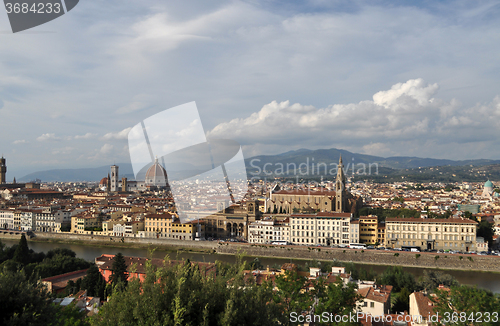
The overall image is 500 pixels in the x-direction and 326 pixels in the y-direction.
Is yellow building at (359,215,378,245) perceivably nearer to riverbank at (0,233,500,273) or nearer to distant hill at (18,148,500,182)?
riverbank at (0,233,500,273)

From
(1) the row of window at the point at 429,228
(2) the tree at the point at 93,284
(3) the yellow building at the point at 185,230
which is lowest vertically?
(3) the yellow building at the point at 185,230

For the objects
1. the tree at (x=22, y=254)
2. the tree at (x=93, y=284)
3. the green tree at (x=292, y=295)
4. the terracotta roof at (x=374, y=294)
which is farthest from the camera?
the tree at (x=22, y=254)

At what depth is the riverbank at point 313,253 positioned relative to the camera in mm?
14359

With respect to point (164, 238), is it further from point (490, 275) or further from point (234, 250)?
point (490, 275)

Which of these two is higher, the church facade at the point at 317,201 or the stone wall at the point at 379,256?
the church facade at the point at 317,201

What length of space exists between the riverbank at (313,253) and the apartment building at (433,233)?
166 centimetres

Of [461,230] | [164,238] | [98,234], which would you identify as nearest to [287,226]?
[164,238]

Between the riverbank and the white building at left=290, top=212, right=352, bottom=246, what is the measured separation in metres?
1.29

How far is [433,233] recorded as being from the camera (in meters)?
16.4

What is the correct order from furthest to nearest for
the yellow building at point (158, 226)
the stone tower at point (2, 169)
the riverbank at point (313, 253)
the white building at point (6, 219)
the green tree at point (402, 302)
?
the stone tower at point (2, 169) → the white building at point (6, 219) → the yellow building at point (158, 226) → the riverbank at point (313, 253) → the green tree at point (402, 302)

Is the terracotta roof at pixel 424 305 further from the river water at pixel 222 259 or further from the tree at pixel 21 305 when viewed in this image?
the river water at pixel 222 259

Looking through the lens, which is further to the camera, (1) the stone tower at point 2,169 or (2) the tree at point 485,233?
(1) the stone tower at point 2,169

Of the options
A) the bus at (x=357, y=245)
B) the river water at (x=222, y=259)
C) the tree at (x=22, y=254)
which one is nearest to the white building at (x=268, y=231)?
the river water at (x=222, y=259)

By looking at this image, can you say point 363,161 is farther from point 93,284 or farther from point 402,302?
point 93,284
